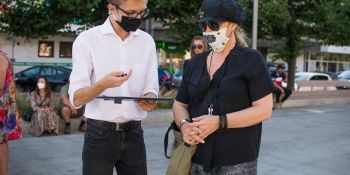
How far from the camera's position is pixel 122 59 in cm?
325

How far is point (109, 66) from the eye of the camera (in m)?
3.21

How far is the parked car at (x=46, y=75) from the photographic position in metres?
20.2

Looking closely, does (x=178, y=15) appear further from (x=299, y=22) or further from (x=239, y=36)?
(x=239, y=36)

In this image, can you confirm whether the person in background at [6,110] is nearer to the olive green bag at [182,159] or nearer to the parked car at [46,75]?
the olive green bag at [182,159]

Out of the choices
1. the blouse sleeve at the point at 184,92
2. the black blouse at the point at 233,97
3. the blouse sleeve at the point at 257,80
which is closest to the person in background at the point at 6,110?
the blouse sleeve at the point at 184,92

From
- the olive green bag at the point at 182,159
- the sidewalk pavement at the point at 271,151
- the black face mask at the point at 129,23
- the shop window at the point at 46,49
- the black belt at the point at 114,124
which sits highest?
the shop window at the point at 46,49

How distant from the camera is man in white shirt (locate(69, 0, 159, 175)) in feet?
10.4

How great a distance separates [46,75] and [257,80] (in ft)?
61.6

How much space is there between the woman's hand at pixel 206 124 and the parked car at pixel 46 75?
58.2 ft

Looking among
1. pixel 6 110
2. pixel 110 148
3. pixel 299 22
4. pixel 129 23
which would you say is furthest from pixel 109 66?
pixel 299 22

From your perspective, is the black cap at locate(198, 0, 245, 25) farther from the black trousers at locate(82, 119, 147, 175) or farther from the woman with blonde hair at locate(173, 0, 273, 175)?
the black trousers at locate(82, 119, 147, 175)

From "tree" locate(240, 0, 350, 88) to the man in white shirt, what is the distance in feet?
40.3

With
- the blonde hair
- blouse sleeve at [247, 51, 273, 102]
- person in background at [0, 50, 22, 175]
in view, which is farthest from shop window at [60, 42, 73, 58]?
blouse sleeve at [247, 51, 273, 102]

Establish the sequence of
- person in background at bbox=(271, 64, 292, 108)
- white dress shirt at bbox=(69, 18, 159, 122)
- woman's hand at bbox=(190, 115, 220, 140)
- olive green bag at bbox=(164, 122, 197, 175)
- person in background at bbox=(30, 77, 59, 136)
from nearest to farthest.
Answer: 1. woman's hand at bbox=(190, 115, 220, 140)
2. olive green bag at bbox=(164, 122, 197, 175)
3. white dress shirt at bbox=(69, 18, 159, 122)
4. person in background at bbox=(30, 77, 59, 136)
5. person in background at bbox=(271, 64, 292, 108)
